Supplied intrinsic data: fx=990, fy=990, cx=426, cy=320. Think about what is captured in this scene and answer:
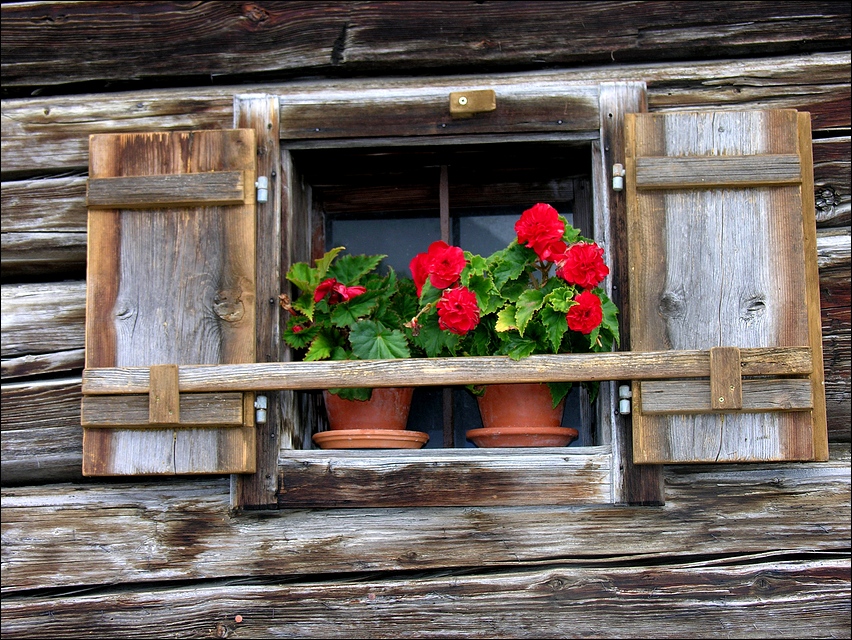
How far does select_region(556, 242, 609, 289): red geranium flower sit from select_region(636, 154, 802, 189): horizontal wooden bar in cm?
22

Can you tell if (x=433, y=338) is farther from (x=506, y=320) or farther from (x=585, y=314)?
(x=585, y=314)

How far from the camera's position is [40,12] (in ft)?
9.04

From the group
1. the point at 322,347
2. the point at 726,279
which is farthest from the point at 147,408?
the point at 726,279

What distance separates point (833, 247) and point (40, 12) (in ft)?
7.31

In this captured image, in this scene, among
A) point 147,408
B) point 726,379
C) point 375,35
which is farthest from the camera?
point 375,35

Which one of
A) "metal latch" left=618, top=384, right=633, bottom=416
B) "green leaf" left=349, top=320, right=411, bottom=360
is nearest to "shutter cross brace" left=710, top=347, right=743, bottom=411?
"metal latch" left=618, top=384, right=633, bottom=416

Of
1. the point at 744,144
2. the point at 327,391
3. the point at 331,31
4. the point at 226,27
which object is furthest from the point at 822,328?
the point at 226,27

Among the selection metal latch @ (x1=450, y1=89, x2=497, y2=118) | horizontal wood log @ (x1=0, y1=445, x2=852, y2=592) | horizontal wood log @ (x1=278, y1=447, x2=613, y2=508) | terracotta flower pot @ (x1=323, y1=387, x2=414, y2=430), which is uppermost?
metal latch @ (x1=450, y1=89, x2=497, y2=118)

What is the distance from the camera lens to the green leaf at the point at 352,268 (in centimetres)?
254

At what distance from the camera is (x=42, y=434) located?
8.47 ft

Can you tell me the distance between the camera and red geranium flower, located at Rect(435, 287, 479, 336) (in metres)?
2.29

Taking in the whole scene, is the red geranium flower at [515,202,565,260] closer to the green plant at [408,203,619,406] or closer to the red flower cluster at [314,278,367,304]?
the green plant at [408,203,619,406]

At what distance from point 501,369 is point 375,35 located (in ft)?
3.37

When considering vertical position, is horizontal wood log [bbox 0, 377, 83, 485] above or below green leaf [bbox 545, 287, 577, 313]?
below
